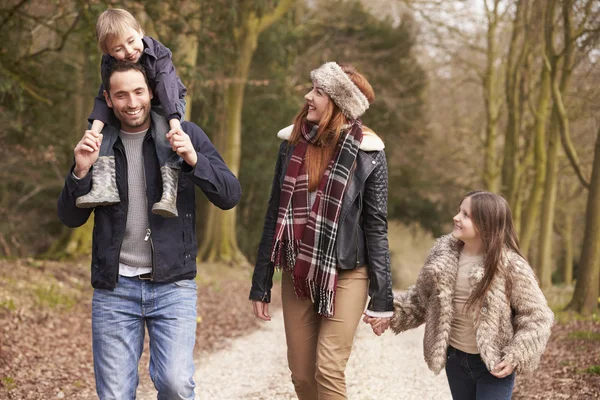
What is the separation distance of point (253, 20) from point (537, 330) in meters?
15.0

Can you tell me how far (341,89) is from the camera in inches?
156

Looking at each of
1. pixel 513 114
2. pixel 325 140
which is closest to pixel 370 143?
pixel 325 140

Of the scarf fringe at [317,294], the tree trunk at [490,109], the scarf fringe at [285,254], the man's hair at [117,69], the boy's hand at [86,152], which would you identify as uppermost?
the tree trunk at [490,109]

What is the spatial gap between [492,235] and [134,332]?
1921mm

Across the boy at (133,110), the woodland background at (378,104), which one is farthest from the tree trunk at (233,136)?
the boy at (133,110)

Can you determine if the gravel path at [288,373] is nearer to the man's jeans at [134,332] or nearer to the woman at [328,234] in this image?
the woman at [328,234]

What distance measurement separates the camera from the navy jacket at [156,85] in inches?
136

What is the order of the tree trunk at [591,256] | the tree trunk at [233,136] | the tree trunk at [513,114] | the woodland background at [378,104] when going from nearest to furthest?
the tree trunk at [591,256], the woodland background at [378,104], the tree trunk at [513,114], the tree trunk at [233,136]

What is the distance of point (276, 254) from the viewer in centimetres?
404

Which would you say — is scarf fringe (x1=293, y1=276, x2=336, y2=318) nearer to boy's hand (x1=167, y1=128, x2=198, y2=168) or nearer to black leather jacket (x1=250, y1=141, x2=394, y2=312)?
black leather jacket (x1=250, y1=141, x2=394, y2=312)

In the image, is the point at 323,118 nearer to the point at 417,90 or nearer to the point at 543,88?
the point at 543,88

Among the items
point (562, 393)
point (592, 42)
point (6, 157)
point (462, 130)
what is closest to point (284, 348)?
point (562, 393)

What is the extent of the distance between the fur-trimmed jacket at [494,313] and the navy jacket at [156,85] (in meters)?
1.66

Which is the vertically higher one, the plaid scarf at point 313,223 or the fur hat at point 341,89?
the fur hat at point 341,89
